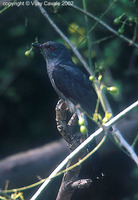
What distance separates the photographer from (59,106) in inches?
137

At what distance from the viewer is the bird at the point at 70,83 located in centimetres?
385

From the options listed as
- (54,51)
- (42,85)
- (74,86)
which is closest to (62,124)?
(74,86)

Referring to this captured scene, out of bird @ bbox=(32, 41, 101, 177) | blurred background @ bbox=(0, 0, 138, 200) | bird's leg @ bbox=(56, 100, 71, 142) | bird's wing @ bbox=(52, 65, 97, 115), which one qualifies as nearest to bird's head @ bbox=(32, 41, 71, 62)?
bird @ bbox=(32, 41, 101, 177)

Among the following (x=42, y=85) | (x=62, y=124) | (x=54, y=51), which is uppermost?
(x=42, y=85)

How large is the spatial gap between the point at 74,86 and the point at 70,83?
59 mm

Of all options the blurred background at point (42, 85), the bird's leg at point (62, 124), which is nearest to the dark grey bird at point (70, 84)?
the bird's leg at point (62, 124)

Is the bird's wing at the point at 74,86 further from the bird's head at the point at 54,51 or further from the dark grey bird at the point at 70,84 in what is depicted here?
the bird's head at the point at 54,51

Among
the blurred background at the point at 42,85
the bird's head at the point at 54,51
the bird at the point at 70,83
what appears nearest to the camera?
the bird at the point at 70,83

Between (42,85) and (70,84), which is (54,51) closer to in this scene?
(70,84)

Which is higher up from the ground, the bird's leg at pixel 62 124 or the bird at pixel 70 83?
the bird at pixel 70 83

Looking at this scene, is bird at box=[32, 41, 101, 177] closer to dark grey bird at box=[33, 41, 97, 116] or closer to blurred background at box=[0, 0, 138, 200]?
dark grey bird at box=[33, 41, 97, 116]

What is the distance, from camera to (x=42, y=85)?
5.70 metres

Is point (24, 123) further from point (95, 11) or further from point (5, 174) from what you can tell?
point (95, 11)

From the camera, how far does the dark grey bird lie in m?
3.85
